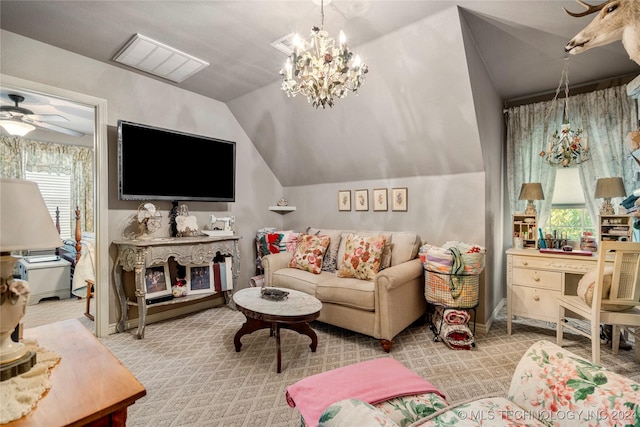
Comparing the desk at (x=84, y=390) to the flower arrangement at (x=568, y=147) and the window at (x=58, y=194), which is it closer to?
the flower arrangement at (x=568, y=147)

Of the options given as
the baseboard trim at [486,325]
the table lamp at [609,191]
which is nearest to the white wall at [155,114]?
the baseboard trim at [486,325]

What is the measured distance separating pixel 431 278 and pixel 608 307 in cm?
123

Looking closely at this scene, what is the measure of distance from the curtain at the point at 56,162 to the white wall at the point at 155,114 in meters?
3.26

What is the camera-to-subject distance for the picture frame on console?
3.71 meters

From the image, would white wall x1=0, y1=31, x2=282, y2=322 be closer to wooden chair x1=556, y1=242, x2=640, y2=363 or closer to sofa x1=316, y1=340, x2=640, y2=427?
sofa x1=316, y1=340, x2=640, y2=427

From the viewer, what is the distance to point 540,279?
2834mm

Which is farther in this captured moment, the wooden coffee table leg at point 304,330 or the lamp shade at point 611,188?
the lamp shade at point 611,188

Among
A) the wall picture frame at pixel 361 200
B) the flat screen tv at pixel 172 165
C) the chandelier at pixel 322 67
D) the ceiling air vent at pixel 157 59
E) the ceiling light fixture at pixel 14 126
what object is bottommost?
the wall picture frame at pixel 361 200

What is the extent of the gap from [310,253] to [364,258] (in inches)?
28.5

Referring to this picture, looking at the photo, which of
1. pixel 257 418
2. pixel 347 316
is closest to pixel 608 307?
pixel 347 316

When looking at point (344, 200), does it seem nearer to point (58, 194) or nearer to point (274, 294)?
point (274, 294)

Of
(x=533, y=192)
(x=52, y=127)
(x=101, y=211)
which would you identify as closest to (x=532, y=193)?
(x=533, y=192)

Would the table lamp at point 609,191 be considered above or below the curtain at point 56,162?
below

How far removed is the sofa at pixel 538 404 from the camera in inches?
33.5
